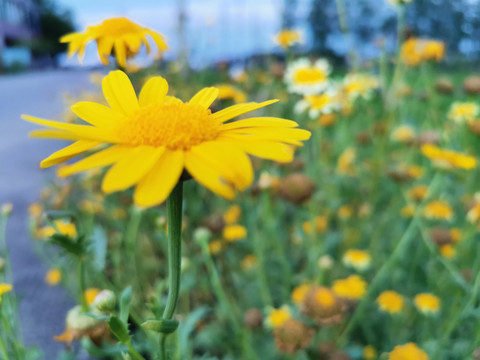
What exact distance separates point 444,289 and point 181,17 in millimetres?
2285

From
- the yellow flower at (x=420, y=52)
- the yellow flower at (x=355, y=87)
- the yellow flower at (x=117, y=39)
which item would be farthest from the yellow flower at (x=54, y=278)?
the yellow flower at (x=420, y=52)

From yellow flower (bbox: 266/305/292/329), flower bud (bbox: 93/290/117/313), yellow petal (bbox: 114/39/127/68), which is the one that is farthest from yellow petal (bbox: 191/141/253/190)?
yellow flower (bbox: 266/305/292/329)

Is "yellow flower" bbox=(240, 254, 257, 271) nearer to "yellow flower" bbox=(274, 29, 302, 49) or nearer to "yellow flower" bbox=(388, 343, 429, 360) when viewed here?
"yellow flower" bbox=(388, 343, 429, 360)

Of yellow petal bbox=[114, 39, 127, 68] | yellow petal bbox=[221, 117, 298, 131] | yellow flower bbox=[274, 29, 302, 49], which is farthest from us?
yellow flower bbox=[274, 29, 302, 49]

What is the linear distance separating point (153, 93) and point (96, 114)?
0.08 m

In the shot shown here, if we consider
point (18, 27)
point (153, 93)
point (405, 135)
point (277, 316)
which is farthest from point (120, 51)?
point (18, 27)

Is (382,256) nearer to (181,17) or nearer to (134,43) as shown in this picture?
(134,43)

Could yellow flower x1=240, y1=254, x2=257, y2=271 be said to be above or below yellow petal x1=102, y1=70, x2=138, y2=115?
below

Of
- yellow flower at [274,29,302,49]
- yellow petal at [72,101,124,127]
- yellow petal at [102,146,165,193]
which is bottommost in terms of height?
yellow flower at [274,29,302,49]

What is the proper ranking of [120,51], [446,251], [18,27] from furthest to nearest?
[18,27] < [446,251] < [120,51]

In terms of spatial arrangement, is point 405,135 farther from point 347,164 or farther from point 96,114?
point 96,114

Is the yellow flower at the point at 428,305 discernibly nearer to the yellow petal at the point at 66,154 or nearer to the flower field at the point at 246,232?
the flower field at the point at 246,232

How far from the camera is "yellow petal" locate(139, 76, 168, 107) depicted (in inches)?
17.6

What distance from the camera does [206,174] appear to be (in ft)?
0.96
